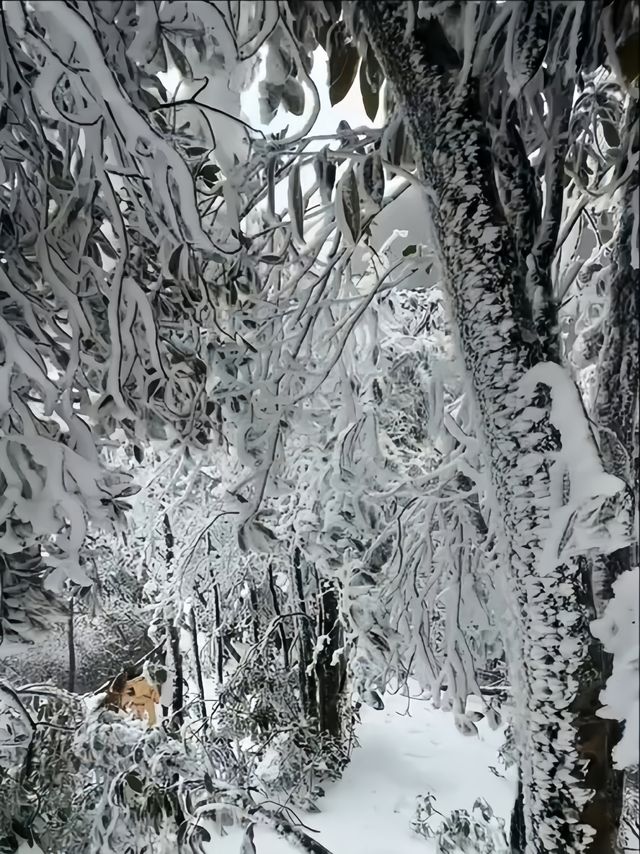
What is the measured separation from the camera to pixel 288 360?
1.18m

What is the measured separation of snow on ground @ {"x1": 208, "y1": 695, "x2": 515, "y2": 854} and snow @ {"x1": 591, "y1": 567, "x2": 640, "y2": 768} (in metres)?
0.57

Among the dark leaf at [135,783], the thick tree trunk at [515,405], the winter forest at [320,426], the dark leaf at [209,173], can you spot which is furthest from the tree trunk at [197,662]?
the dark leaf at [209,173]

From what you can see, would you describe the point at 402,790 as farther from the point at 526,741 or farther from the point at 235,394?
the point at 235,394

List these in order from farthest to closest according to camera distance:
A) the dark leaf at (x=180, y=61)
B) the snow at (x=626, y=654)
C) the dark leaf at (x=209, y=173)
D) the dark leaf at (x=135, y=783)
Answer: the dark leaf at (x=135, y=783) → the dark leaf at (x=209, y=173) → the dark leaf at (x=180, y=61) → the snow at (x=626, y=654)

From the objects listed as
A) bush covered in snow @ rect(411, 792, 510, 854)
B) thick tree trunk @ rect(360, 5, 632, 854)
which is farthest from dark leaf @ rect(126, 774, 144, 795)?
thick tree trunk @ rect(360, 5, 632, 854)

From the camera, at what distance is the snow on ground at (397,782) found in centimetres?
107

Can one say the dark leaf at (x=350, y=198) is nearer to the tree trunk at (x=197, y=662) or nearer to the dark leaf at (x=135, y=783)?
the tree trunk at (x=197, y=662)

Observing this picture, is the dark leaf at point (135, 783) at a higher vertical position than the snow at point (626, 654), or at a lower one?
lower

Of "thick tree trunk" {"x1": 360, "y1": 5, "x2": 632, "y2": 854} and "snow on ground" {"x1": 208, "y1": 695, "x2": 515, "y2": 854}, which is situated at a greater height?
"thick tree trunk" {"x1": 360, "y1": 5, "x2": 632, "y2": 854}

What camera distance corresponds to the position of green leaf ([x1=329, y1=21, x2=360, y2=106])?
84 cm

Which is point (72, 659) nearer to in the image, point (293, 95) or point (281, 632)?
point (281, 632)

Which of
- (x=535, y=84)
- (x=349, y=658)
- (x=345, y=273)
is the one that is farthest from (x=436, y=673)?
(x=535, y=84)

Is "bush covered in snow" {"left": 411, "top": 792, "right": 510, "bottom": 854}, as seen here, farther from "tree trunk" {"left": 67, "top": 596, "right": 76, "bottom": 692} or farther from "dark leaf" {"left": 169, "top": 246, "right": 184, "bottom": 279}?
"dark leaf" {"left": 169, "top": 246, "right": 184, "bottom": 279}

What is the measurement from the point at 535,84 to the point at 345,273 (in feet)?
→ 1.45
